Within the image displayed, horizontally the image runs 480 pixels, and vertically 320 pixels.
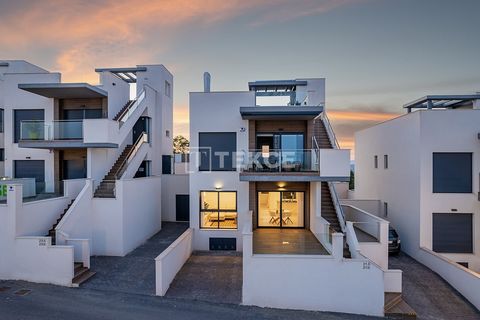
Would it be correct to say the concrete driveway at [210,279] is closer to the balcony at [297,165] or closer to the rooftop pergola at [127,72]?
the balcony at [297,165]

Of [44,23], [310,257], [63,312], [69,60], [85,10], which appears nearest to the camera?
[63,312]

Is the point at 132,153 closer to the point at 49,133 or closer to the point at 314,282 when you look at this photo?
the point at 49,133

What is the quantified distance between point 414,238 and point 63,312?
50.6 feet

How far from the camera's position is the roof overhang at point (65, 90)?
13.5 metres

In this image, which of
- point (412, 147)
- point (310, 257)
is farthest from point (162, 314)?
point (412, 147)

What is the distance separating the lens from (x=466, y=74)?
739 inches

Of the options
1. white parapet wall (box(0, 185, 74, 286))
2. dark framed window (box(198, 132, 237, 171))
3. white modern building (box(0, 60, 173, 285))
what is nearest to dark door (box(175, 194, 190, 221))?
white modern building (box(0, 60, 173, 285))

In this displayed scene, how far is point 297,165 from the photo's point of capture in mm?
12023

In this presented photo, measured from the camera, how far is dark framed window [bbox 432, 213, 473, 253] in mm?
13523

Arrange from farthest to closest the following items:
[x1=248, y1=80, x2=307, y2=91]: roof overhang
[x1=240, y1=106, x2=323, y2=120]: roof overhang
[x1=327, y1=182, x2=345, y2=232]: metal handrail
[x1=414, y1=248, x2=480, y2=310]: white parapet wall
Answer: [x1=248, y1=80, x2=307, y2=91]: roof overhang, [x1=240, y1=106, x2=323, y2=120]: roof overhang, [x1=327, y1=182, x2=345, y2=232]: metal handrail, [x1=414, y1=248, x2=480, y2=310]: white parapet wall

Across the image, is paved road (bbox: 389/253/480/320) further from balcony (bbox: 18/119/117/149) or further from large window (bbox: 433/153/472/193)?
balcony (bbox: 18/119/117/149)

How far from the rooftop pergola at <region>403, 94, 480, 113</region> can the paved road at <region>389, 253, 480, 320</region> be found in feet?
30.7

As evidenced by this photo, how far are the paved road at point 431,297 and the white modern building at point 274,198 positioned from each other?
1.13 metres

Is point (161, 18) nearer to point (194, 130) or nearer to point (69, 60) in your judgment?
point (194, 130)
